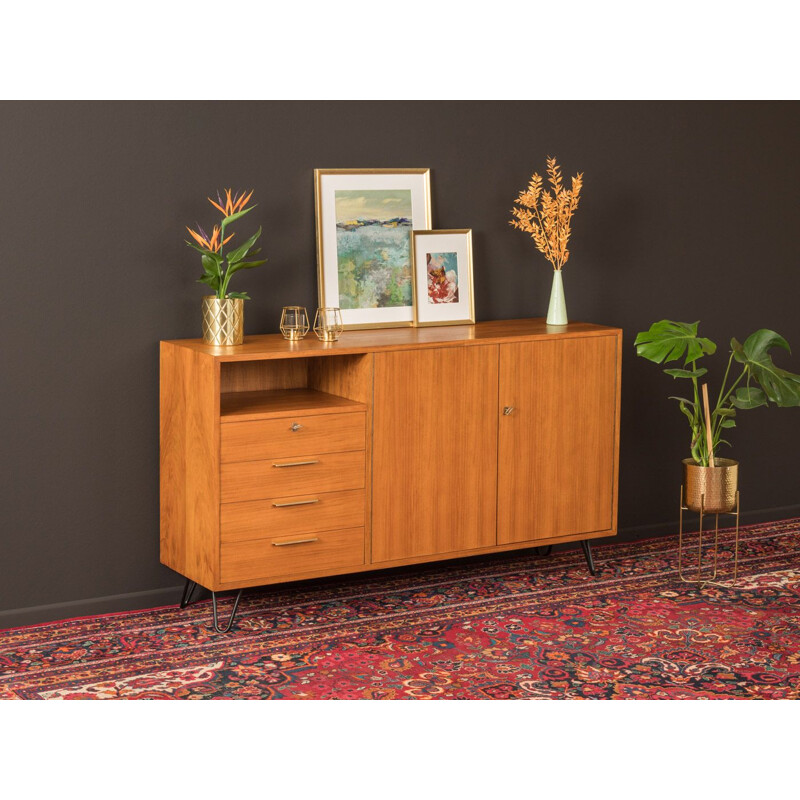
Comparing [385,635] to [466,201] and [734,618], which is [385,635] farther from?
[466,201]

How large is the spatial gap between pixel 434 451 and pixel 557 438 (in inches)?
21.6

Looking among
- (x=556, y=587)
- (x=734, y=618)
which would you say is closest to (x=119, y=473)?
(x=556, y=587)

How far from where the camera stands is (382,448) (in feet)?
14.3

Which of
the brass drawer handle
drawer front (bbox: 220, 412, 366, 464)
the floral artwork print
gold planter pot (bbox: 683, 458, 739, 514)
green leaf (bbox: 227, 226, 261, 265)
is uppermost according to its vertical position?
green leaf (bbox: 227, 226, 261, 265)

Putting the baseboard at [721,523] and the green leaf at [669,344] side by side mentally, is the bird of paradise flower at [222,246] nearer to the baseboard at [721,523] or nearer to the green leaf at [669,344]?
the green leaf at [669,344]

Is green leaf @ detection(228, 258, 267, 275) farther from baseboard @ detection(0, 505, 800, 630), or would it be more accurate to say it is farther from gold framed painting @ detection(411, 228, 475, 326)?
baseboard @ detection(0, 505, 800, 630)

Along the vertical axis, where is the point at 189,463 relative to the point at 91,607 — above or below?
above

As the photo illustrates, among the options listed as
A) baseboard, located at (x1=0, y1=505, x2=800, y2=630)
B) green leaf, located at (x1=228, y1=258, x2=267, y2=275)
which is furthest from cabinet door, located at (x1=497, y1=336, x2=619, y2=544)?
baseboard, located at (x1=0, y1=505, x2=800, y2=630)

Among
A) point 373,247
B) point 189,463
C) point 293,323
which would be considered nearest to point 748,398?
point 373,247

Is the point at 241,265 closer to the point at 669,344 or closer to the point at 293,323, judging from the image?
the point at 293,323

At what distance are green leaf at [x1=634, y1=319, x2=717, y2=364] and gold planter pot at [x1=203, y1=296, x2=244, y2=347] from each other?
1.57 m

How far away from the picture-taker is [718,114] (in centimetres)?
543

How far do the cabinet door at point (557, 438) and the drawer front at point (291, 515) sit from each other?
0.64 m

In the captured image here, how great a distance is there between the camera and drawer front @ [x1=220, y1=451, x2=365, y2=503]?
4109 mm
